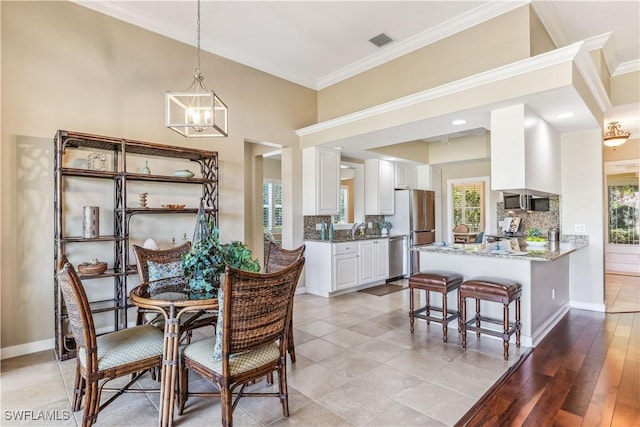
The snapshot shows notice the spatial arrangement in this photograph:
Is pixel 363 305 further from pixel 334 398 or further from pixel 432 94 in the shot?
pixel 432 94

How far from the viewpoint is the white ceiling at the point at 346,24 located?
359 centimetres

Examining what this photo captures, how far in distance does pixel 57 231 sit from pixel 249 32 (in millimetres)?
3041

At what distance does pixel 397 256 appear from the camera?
259 inches

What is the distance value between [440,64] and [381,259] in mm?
3351

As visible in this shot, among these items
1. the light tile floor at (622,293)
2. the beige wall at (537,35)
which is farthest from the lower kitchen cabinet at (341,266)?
the beige wall at (537,35)

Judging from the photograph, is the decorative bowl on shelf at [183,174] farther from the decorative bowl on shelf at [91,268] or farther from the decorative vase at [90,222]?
the decorative bowl on shelf at [91,268]

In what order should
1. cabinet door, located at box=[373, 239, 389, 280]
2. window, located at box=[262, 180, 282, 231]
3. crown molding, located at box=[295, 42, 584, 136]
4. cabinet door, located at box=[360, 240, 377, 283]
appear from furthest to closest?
window, located at box=[262, 180, 282, 231] < cabinet door, located at box=[373, 239, 389, 280] < cabinet door, located at box=[360, 240, 377, 283] < crown molding, located at box=[295, 42, 584, 136]

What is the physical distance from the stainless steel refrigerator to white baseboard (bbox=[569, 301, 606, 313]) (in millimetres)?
2563

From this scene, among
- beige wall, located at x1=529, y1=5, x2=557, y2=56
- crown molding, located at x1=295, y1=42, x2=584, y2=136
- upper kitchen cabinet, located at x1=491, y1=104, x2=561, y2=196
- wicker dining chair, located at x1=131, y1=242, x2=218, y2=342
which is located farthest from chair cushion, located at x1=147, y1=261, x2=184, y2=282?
beige wall, located at x1=529, y1=5, x2=557, y2=56

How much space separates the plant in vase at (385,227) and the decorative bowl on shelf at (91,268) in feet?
16.1

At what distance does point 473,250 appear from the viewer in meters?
3.78

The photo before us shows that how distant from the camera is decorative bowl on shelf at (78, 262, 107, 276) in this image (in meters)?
3.16

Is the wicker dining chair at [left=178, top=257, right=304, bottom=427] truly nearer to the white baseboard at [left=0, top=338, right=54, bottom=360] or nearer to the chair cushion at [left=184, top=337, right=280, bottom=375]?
the chair cushion at [left=184, top=337, right=280, bottom=375]

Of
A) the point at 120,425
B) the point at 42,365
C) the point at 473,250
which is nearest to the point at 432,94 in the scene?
the point at 473,250
